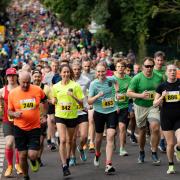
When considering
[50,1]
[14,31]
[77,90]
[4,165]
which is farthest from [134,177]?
[14,31]

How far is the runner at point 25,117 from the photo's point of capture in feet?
35.5

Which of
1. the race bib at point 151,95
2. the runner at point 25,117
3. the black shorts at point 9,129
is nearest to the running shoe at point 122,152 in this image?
the race bib at point 151,95

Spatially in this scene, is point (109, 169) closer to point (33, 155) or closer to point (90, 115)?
point (33, 155)

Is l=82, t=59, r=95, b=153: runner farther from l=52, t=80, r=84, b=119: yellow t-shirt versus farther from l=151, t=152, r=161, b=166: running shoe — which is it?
l=52, t=80, r=84, b=119: yellow t-shirt

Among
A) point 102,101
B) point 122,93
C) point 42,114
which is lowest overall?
point 42,114

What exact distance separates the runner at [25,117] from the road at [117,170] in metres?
1.00

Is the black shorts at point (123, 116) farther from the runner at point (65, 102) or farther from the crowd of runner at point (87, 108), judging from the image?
the runner at point (65, 102)

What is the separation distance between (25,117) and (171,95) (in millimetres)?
2433

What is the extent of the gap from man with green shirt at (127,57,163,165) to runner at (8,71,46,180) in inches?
85.6

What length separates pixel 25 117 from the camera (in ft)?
35.7

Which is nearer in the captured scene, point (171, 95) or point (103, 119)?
point (171, 95)

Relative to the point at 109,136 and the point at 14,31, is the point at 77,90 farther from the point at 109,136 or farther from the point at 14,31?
the point at 14,31

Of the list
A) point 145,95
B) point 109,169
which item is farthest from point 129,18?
point 109,169

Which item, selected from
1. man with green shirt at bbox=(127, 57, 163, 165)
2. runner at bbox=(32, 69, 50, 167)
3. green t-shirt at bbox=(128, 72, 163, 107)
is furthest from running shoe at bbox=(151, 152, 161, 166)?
runner at bbox=(32, 69, 50, 167)
